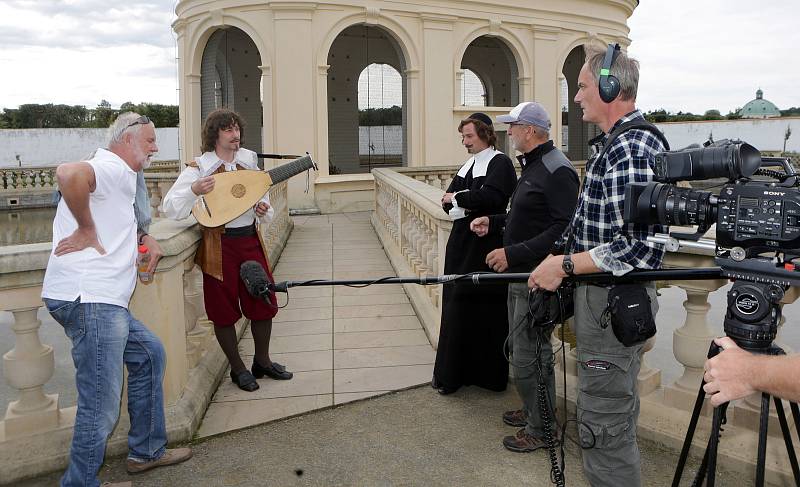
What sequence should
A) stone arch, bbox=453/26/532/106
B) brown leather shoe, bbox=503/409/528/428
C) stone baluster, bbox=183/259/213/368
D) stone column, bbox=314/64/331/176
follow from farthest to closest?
1. stone arch, bbox=453/26/532/106
2. stone column, bbox=314/64/331/176
3. stone baluster, bbox=183/259/213/368
4. brown leather shoe, bbox=503/409/528/428

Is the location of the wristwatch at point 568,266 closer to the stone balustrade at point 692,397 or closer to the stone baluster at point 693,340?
the stone balustrade at point 692,397

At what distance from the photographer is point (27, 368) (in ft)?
11.3

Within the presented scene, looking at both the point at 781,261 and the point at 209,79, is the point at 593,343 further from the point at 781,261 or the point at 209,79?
the point at 209,79

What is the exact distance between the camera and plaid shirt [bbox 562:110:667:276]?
2492 mm

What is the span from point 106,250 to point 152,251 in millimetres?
561

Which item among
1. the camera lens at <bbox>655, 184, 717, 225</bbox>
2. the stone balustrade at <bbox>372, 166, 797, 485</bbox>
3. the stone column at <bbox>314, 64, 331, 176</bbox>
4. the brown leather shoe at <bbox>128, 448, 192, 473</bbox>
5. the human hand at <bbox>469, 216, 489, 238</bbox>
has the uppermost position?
the stone column at <bbox>314, 64, 331, 176</bbox>

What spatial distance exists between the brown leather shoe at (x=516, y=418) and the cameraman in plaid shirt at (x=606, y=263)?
1.15 metres

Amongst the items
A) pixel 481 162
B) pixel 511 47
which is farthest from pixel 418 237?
pixel 511 47

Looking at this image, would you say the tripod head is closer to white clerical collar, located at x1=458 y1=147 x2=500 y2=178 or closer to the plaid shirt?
the plaid shirt

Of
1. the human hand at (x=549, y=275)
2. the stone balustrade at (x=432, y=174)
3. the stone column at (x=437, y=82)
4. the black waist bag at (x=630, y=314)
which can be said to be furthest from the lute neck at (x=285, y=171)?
the stone column at (x=437, y=82)

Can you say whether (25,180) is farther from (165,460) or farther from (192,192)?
(165,460)

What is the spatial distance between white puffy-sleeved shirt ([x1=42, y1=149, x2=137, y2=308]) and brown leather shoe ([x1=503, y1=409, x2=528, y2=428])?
222cm

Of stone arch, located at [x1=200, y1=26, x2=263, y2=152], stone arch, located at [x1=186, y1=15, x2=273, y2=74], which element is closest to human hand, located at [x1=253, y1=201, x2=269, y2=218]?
stone arch, located at [x1=186, y1=15, x2=273, y2=74]

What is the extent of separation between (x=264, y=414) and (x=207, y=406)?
0.39m
